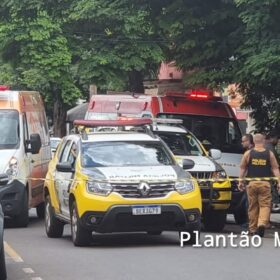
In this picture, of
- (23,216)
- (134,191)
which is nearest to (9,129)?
(23,216)

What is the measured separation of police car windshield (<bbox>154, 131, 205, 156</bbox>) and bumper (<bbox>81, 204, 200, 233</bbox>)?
4.16 metres

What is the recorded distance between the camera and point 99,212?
1322 cm

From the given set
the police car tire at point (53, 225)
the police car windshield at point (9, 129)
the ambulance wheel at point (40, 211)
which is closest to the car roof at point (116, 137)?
the police car tire at point (53, 225)

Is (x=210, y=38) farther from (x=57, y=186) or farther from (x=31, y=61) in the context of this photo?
(x=31, y=61)

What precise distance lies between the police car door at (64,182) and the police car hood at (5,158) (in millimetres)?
1996

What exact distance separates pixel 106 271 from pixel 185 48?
10517 mm

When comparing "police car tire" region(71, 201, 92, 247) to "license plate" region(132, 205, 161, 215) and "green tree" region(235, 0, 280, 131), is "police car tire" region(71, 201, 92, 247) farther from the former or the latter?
"green tree" region(235, 0, 280, 131)

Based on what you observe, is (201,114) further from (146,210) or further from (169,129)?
(146,210)

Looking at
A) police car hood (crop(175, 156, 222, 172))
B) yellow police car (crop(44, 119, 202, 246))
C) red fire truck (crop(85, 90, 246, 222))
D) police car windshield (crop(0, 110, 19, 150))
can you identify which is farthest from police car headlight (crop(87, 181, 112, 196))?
red fire truck (crop(85, 90, 246, 222))

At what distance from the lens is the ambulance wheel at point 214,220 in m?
16.6

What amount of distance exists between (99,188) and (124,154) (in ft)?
4.09

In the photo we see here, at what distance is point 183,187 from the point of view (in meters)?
13.6

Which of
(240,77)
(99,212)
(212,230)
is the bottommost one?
(212,230)

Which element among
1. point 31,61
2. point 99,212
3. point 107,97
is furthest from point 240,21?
point 31,61
